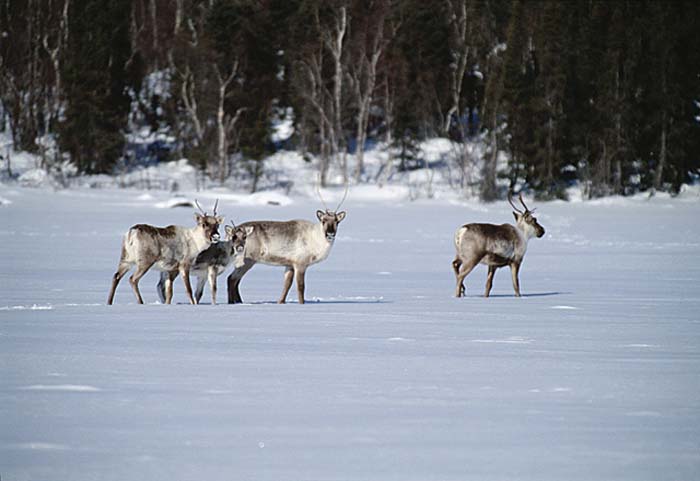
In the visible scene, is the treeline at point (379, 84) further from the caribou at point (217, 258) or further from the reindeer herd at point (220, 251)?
the caribou at point (217, 258)

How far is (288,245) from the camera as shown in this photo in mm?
11930

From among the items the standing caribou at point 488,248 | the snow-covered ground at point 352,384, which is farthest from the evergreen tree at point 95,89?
the standing caribou at point 488,248

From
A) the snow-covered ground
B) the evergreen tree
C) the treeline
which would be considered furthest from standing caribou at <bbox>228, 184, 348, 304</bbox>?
the evergreen tree

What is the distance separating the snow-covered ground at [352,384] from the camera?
461 cm

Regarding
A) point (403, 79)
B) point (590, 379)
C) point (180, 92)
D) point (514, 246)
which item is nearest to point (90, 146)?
point (180, 92)

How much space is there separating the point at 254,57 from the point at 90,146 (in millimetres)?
7587

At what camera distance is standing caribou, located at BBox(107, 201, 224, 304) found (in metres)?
11.2

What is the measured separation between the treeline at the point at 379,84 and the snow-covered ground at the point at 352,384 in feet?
92.7

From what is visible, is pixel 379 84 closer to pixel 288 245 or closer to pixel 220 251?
pixel 288 245

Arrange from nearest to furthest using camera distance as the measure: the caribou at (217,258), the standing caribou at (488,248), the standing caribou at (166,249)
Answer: the standing caribou at (166,249), the caribou at (217,258), the standing caribou at (488,248)

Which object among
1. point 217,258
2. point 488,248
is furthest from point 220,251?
point 488,248

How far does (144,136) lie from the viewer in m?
47.5

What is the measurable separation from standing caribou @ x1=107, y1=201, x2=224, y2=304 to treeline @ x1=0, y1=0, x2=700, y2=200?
28583 mm

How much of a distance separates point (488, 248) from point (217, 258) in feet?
11.3
